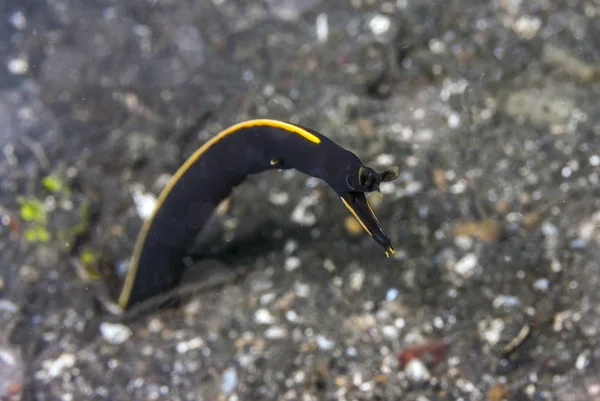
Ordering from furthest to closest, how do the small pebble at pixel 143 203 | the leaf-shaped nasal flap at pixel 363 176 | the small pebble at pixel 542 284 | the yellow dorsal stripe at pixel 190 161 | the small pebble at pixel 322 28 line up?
the small pebble at pixel 322 28 → the small pebble at pixel 143 203 → the small pebble at pixel 542 284 → the yellow dorsal stripe at pixel 190 161 → the leaf-shaped nasal flap at pixel 363 176

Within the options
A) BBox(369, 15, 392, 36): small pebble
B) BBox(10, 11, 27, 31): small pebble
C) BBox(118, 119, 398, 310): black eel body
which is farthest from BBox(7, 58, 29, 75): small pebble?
BBox(369, 15, 392, 36): small pebble

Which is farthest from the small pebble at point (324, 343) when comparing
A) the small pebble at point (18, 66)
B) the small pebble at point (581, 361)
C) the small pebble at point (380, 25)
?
the small pebble at point (18, 66)

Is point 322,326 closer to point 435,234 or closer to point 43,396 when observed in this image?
point 435,234

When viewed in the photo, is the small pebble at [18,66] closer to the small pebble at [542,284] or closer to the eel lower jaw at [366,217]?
the eel lower jaw at [366,217]

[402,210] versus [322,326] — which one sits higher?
[402,210]

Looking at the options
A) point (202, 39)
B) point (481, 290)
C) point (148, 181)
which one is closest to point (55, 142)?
A: point (148, 181)

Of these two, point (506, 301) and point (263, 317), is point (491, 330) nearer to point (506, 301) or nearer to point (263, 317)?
point (506, 301)

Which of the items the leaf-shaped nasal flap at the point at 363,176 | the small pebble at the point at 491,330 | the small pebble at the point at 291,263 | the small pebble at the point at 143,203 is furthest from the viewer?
the small pebble at the point at 143,203
